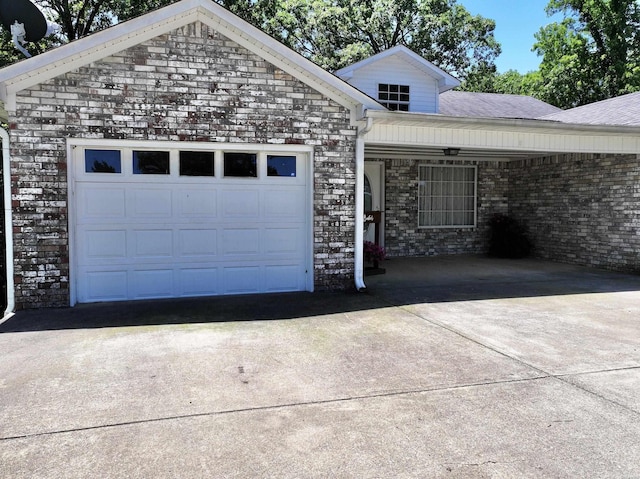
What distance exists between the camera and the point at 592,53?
23.9 m

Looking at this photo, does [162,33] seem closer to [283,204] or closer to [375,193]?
[283,204]

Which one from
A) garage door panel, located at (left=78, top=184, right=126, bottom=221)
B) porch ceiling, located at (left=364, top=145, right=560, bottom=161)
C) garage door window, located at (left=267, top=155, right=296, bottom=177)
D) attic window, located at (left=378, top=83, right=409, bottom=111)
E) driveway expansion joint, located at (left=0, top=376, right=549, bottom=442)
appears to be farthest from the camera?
attic window, located at (left=378, top=83, right=409, bottom=111)

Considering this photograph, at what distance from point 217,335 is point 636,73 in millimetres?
23434

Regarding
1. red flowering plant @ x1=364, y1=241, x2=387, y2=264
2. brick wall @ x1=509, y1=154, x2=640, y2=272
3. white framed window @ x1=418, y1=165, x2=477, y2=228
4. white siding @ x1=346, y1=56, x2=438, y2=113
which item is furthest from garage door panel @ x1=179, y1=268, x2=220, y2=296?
brick wall @ x1=509, y1=154, x2=640, y2=272

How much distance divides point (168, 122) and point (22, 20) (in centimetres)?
291

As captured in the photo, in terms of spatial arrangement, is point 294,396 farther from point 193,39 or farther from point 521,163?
point 521,163

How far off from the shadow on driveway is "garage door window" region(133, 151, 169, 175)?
1864 millimetres

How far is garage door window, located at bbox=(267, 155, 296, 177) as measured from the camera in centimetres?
755

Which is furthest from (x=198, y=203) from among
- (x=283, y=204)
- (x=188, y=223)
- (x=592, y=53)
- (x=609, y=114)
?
(x=592, y=53)

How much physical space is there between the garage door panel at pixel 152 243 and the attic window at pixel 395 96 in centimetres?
666

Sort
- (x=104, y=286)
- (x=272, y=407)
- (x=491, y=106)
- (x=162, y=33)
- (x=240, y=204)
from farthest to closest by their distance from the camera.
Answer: (x=491, y=106) < (x=240, y=204) < (x=104, y=286) < (x=162, y=33) < (x=272, y=407)

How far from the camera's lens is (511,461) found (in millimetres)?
2814

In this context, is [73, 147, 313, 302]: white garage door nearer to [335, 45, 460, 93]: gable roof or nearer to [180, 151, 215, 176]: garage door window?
[180, 151, 215, 176]: garage door window

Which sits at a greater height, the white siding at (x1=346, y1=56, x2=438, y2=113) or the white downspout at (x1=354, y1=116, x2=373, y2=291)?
the white siding at (x1=346, y1=56, x2=438, y2=113)
